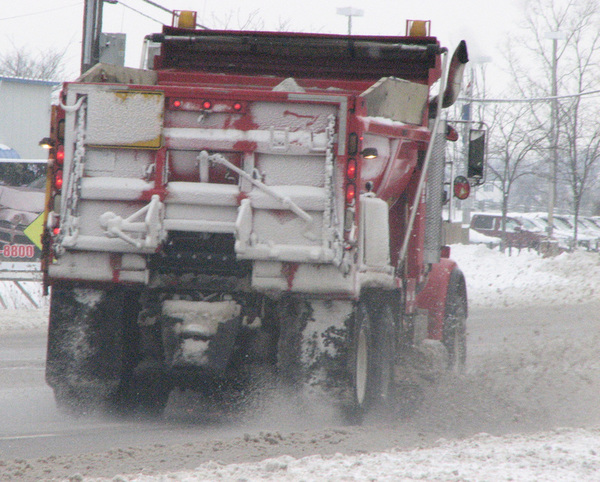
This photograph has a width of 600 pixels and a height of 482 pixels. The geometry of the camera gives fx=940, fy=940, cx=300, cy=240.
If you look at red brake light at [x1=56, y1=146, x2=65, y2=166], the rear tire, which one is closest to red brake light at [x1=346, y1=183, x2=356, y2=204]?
the rear tire

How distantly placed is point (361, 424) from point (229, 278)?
138cm

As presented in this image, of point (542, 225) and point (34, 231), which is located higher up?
point (542, 225)

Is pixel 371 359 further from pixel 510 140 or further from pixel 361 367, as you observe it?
pixel 510 140

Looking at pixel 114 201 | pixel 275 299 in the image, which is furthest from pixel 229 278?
pixel 114 201

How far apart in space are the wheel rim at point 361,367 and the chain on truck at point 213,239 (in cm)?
2

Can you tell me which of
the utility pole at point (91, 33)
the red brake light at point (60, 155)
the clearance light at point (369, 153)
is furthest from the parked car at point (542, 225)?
the red brake light at point (60, 155)

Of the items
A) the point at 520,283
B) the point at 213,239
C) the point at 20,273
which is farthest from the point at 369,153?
the point at 520,283

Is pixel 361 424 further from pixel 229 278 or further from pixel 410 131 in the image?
pixel 410 131

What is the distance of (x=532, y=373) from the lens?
9.32 m

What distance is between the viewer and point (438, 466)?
5.00 metres

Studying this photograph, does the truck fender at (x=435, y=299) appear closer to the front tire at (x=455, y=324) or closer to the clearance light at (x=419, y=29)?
the front tire at (x=455, y=324)

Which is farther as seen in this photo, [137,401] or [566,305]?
[566,305]

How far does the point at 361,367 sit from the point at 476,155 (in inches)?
117

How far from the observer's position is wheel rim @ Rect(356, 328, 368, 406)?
21.7ft
